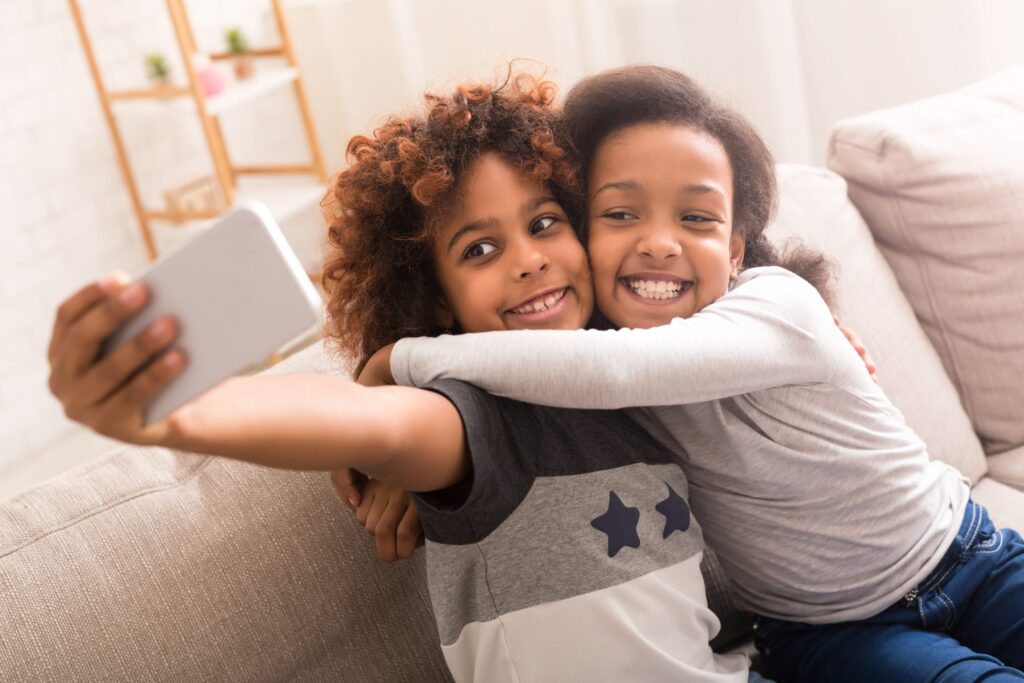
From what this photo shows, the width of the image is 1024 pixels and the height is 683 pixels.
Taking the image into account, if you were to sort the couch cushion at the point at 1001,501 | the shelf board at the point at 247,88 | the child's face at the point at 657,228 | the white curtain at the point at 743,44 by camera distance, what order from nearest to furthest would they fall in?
1. the child's face at the point at 657,228
2. the couch cushion at the point at 1001,501
3. the white curtain at the point at 743,44
4. the shelf board at the point at 247,88

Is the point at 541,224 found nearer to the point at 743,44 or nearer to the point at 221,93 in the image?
the point at 743,44

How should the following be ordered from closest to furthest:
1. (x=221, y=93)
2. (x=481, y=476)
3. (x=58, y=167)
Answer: (x=481, y=476)
(x=58, y=167)
(x=221, y=93)

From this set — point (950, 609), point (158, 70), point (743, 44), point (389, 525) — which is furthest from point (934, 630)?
point (158, 70)

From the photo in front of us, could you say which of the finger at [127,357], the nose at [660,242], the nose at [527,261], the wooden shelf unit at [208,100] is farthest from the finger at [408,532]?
the wooden shelf unit at [208,100]

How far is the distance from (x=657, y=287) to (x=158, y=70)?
2.42m

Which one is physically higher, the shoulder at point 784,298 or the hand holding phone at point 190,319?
the hand holding phone at point 190,319

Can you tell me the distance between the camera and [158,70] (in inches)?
124

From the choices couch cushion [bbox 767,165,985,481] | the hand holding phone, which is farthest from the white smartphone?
couch cushion [bbox 767,165,985,481]

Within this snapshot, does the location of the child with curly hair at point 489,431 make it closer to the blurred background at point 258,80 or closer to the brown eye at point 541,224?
the brown eye at point 541,224

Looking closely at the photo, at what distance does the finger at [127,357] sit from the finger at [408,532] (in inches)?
19.0

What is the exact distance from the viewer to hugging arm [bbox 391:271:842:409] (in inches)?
40.0

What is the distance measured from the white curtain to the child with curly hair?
1.00m

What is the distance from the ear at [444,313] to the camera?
121 cm

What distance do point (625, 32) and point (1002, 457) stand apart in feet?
5.69
